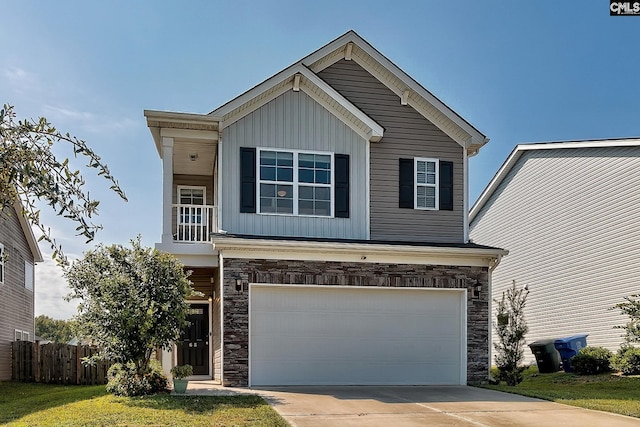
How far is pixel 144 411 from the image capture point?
412 inches

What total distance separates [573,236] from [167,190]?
13979 mm

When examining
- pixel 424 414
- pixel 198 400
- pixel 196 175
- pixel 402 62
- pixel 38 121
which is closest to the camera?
pixel 38 121

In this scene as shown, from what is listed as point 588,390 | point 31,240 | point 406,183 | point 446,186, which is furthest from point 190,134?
point 31,240

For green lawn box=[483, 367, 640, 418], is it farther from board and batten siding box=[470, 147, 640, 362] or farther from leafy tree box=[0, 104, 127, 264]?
leafy tree box=[0, 104, 127, 264]

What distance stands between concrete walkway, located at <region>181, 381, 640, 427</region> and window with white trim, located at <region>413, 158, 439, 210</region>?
474 cm

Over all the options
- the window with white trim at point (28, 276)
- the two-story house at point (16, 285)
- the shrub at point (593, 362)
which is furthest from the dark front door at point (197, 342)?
the shrub at point (593, 362)

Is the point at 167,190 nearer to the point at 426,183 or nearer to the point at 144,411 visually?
the point at 144,411

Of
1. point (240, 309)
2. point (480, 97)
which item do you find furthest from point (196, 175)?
point (480, 97)

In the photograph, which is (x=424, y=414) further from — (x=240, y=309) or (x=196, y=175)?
(x=196, y=175)

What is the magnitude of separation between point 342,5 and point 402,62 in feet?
7.54

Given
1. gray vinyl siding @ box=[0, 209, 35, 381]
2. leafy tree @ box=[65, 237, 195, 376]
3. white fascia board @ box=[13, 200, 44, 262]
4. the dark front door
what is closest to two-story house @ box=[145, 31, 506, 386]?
the dark front door

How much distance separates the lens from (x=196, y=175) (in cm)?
1834

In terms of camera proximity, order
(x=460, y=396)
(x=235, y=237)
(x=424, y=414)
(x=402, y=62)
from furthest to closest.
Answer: (x=402, y=62), (x=235, y=237), (x=460, y=396), (x=424, y=414)

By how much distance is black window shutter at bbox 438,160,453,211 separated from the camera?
16484mm
